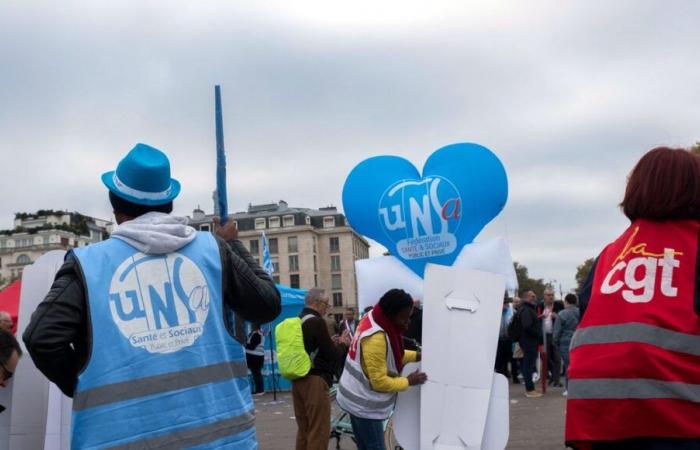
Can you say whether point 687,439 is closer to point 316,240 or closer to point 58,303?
point 58,303

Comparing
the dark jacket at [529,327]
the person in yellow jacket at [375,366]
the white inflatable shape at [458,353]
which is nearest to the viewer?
the white inflatable shape at [458,353]

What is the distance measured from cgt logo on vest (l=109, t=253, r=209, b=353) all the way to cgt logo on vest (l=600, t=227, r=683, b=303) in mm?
1386

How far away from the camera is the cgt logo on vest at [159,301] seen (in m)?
2.52

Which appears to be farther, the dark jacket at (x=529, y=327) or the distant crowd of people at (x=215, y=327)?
the dark jacket at (x=529, y=327)

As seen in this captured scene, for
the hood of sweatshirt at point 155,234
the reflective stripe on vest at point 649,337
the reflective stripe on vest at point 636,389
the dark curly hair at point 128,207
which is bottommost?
the reflective stripe on vest at point 636,389

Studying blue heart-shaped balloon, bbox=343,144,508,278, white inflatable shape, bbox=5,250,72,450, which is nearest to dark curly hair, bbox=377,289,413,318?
blue heart-shaped balloon, bbox=343,144,508,278

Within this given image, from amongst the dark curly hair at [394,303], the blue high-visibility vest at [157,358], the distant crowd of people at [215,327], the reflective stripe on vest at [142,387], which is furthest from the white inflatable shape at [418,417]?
the reflective stripe on vest at [142,387]

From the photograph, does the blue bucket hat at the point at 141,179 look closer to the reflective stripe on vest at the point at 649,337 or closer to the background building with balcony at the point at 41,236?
the reflective stripe on vest at the point at 649,337

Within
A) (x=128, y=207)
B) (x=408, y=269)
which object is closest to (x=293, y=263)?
(x=408, y=269)

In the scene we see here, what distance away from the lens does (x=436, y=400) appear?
17.0 feet

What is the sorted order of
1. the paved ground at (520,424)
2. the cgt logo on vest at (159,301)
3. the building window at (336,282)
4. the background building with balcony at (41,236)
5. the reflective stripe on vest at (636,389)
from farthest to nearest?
1. the background building with balcony at (41,236)
2. the building window at (336,282)
3. the paved ground at (520,424)
4. the cgt logo on vest at (159,301)
5. the reflective stripe on vest at (636,389)

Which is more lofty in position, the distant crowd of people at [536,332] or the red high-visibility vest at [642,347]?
the red high-visibility vest at [642,347]

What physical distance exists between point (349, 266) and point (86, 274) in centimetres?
10496

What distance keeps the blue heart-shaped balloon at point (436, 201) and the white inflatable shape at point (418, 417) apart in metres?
1.21
